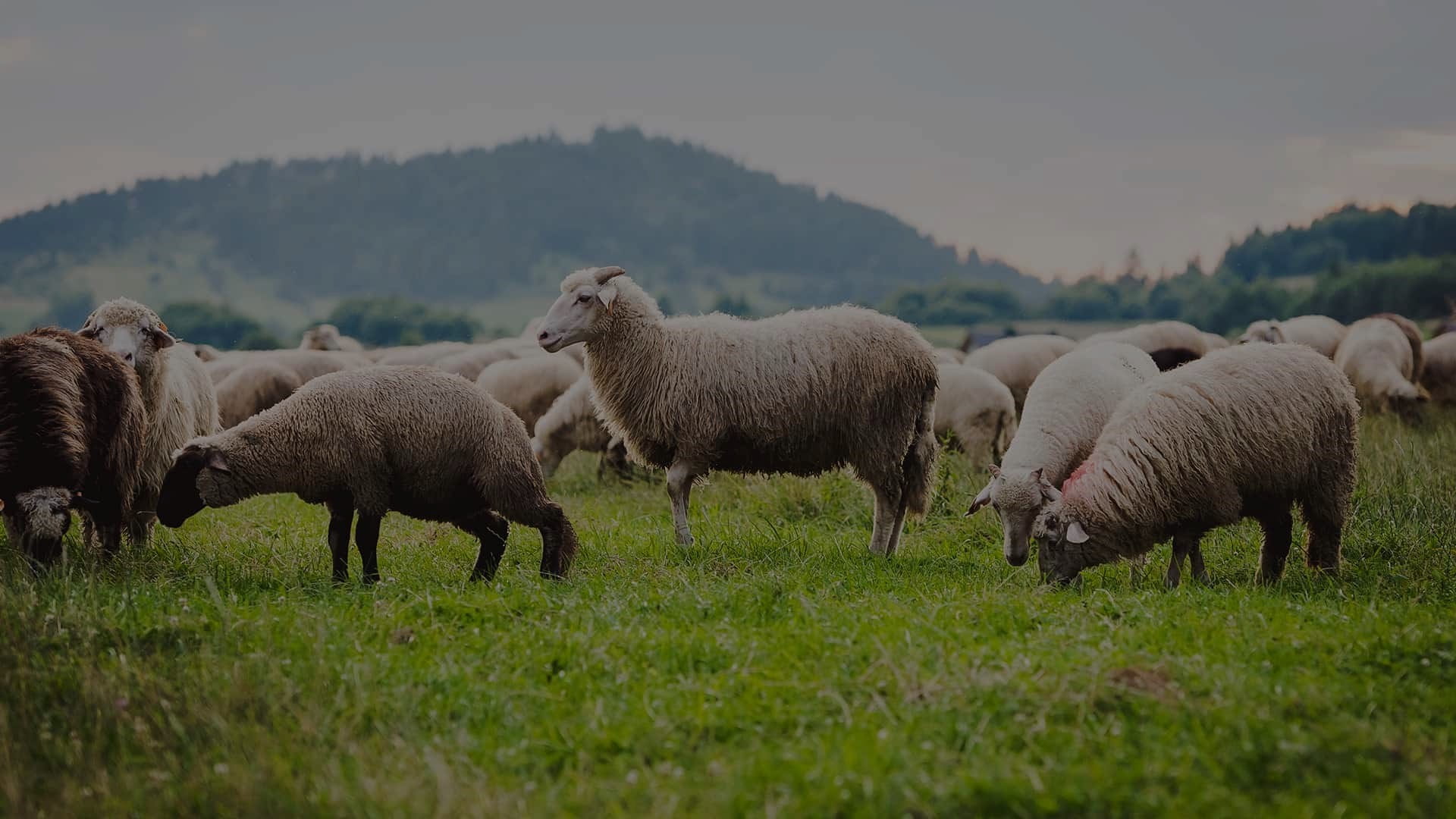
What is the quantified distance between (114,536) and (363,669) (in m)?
3.33

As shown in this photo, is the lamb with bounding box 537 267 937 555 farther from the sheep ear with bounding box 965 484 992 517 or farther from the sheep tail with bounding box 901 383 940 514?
the sheep ear with bounding box 965 484 992 517

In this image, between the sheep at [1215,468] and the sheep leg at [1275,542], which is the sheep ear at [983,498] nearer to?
the sheep at [1215,468]

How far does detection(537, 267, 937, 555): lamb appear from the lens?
7.33 meters

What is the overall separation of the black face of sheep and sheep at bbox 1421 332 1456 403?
17916 millimetres

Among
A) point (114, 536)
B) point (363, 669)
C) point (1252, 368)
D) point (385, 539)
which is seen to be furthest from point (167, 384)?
point (1252, 368)

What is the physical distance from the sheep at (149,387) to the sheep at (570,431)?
5.01 metres

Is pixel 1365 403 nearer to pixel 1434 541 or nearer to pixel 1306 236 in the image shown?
pixel 1434 541

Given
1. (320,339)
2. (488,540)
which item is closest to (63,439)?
(488,540)

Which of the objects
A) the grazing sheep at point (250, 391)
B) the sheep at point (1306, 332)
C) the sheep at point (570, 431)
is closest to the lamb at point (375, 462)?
the sheep at point (570, 431)

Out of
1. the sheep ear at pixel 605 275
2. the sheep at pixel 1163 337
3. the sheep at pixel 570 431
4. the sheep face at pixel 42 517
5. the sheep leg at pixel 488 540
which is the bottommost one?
the sheep at pixel 570 431

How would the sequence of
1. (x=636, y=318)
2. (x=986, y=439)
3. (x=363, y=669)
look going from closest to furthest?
(x=363, y=669)
(x=636, y=318)
(x=986, y=439)

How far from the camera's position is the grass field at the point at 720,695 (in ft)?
11.3

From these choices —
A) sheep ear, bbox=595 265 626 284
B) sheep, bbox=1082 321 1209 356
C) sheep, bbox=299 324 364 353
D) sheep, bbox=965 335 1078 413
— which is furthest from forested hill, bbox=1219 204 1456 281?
sheep ear, bbox=595 265 626 284

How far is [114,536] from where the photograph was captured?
6785 mm
